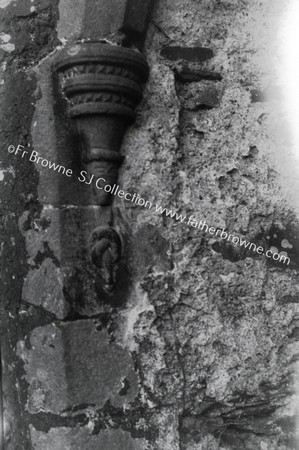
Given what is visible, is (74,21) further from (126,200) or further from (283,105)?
(283,105)

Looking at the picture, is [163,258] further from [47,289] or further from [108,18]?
[108,18]

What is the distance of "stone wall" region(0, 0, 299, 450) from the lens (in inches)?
50.3

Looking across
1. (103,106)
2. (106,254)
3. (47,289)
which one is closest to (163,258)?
(106,254)

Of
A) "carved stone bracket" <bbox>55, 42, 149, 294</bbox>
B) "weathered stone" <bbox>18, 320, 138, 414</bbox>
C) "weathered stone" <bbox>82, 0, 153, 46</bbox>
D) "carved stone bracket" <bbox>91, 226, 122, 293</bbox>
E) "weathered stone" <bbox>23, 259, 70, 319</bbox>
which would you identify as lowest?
"weathered stone" <bbox>18, 320, 138, 414</bbox>

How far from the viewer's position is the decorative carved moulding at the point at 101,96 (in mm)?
1253

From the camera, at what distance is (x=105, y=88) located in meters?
1.25

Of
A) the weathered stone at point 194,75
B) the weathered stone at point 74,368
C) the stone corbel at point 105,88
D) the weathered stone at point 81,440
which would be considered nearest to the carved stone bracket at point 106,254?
the stone corbel at point 105,88

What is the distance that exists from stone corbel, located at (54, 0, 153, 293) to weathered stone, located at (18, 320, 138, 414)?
0.13 m

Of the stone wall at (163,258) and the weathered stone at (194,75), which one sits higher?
the weathered stone at (194,75)

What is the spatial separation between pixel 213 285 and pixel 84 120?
0.51 m

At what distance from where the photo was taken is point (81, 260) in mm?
1289

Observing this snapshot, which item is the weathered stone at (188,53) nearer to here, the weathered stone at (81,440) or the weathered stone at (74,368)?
the weathered stone at (74,368)

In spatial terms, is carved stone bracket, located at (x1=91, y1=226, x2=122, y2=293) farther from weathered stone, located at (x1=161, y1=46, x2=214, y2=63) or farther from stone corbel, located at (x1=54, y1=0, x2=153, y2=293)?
weathered stone, located at (x1=161, y1=46, x2=214, y2=63)

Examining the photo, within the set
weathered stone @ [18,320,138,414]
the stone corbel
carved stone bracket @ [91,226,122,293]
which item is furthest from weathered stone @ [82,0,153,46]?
weathered stone @ [18,320,138,414]
